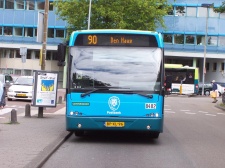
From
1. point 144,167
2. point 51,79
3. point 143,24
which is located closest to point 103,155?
point 144,167

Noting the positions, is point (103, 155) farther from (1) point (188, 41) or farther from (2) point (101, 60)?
(1) point (188, 41)

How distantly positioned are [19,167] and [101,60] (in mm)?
4637

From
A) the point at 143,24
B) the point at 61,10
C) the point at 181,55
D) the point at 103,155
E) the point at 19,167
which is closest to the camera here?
the point at 19,167

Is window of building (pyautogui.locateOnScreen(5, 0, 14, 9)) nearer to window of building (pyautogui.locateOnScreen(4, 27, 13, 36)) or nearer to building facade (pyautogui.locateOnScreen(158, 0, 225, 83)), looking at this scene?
window of building (pyautogui.locateOnScreen(4, 27, 13, 36))

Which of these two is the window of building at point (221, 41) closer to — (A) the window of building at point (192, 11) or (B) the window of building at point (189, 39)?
(B) the window of building at point (189, 39)

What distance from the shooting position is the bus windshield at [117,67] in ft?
38.8

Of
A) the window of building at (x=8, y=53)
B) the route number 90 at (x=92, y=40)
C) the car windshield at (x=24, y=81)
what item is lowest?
the car windshield at (x=24, y=81)

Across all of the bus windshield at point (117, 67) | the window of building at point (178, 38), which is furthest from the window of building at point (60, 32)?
the bus windshield at point (117, 67)

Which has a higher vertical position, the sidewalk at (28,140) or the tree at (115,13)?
the tree at (115,13)

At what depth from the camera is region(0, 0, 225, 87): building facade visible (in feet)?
A: 194

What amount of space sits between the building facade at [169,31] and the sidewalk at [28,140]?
1720 inches

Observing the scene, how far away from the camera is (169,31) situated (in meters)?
59.0

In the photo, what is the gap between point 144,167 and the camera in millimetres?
8852

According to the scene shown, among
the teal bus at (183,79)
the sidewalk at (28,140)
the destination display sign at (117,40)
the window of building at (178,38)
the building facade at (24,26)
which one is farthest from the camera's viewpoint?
the building facade at (24,26)
